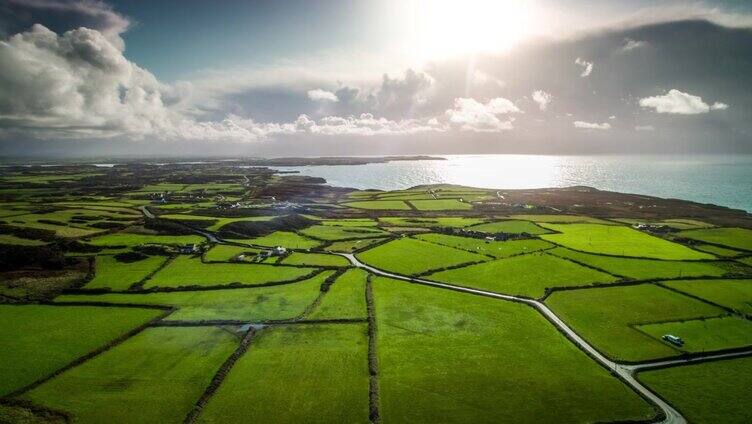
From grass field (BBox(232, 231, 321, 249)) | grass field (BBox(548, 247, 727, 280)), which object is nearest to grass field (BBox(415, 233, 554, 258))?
grass field (BBox(548, 247, 727, 280))

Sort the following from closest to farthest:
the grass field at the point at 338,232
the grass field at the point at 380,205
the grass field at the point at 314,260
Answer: the grass field at the point at 314,260 < the grass field at the point at 338,232 < the grass field at the point at 380,205

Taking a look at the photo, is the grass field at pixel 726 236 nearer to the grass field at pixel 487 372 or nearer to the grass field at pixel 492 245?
the grass field at pixel 492 245

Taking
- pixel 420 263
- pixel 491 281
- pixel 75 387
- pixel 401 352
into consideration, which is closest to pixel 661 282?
pixel 491 281

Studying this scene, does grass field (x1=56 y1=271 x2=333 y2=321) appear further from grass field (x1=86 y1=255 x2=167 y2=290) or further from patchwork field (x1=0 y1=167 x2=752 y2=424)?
grass field (x1=86 y1=255 x2=167 y2=290)

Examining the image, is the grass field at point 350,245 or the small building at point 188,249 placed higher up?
the grass field at point 350,245

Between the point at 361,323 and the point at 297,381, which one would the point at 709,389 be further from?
the point at 297,381

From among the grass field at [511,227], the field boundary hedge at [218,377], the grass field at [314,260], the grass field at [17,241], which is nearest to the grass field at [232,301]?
the field boundary hedge at [218,377]

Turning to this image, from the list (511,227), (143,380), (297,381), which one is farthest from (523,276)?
(143,380)

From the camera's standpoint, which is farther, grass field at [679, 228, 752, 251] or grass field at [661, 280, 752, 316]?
grass field at [679, 228, 752, 251]
